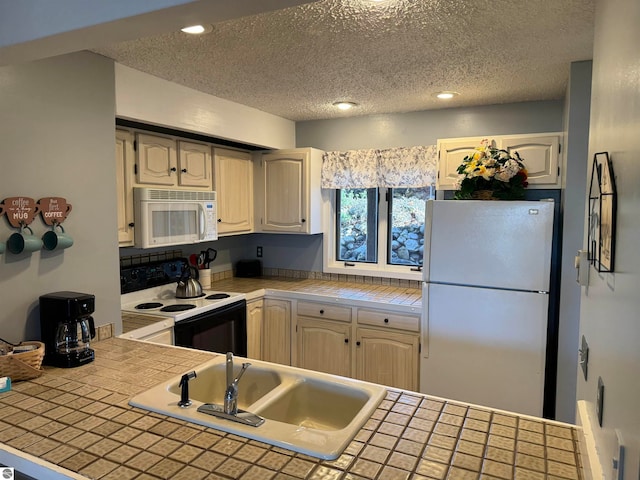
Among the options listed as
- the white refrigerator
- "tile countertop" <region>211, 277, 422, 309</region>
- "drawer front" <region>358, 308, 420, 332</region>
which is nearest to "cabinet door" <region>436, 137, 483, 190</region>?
the white refrigerator

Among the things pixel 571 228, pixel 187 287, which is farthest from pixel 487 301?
pixel 187 287

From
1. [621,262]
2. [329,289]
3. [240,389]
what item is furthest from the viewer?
[329,289]

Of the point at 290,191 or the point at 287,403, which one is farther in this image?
the point at 290,191

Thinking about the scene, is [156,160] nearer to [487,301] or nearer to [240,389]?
[240,389]

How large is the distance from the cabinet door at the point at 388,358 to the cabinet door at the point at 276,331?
1.99 feet

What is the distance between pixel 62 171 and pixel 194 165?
4.04ft

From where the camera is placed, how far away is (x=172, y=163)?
10.00ft

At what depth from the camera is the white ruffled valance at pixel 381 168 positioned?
3.53 m

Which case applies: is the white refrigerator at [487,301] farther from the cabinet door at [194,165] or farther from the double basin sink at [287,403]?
the cabinet door at [194,165]

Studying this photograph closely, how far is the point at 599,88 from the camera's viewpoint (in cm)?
125

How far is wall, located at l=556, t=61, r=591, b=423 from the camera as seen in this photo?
2420 millimetres

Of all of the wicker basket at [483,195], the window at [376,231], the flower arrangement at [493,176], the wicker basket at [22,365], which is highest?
the flower arrangement at [493,176]

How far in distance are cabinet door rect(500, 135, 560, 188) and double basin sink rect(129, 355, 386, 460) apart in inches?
82.0

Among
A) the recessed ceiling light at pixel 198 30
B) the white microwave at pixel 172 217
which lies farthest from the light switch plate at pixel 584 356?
the white microwave at pixel 172 217
